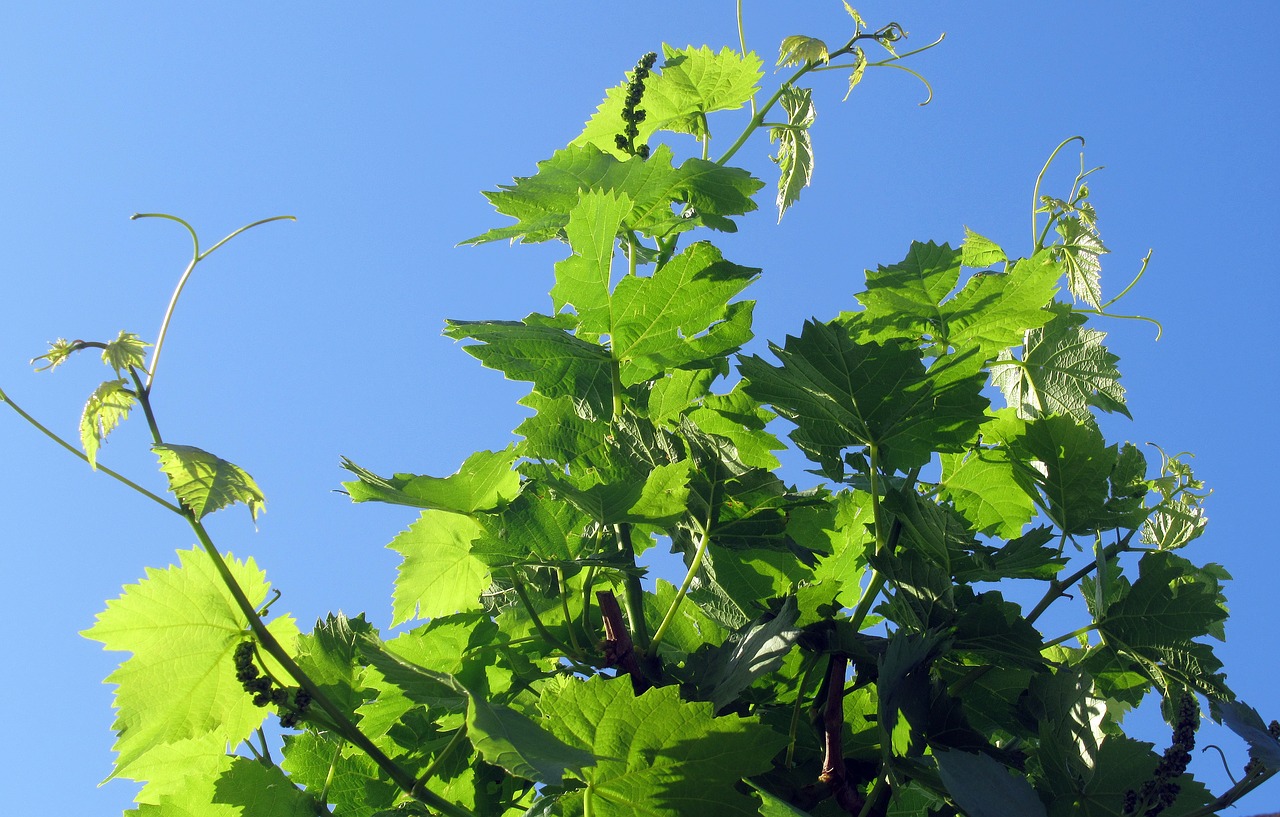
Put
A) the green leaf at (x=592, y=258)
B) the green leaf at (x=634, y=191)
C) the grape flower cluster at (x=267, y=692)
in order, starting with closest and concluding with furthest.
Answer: the grape flower cluster at (x=267, y=692)
the green leaf at (x=592, y=258)
the green leaf at (x=634, y=191)

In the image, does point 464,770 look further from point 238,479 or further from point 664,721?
point 238,479

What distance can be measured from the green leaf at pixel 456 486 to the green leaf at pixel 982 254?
876 millimetres

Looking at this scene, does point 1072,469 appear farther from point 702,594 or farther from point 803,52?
point 803,52

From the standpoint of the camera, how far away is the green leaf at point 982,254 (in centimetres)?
166

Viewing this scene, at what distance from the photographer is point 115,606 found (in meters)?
1.15

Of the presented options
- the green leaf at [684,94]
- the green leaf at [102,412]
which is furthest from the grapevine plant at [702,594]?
the green leaf at [684,94]

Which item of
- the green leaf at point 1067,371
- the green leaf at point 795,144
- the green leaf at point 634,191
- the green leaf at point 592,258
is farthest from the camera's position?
the green leaf at point 795,144

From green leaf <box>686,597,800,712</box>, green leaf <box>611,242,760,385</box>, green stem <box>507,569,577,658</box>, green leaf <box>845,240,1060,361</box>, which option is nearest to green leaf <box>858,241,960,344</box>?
green leaf <box>845,240,1060,361</box>

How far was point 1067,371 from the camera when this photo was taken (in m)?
1.62

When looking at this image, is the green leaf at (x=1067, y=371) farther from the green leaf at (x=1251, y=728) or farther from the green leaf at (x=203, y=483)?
the green leaf at (x=203, y=483)

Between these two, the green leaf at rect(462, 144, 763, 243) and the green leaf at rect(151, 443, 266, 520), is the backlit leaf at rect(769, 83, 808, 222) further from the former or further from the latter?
the green leaf at rect(151, 443, 266, 520)

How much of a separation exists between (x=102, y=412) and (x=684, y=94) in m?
1.03

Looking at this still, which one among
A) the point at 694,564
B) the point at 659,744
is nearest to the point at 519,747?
the point at 659,744

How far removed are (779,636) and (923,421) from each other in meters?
0.36
